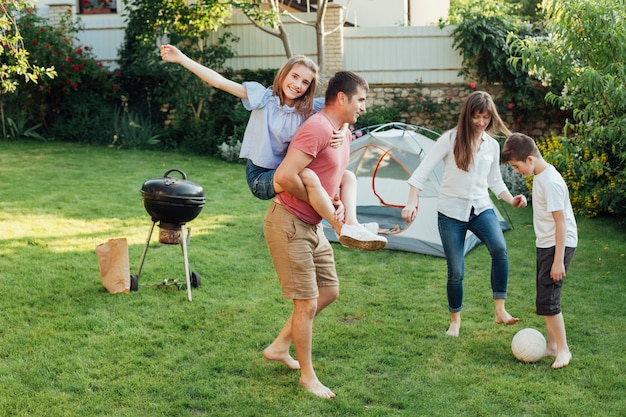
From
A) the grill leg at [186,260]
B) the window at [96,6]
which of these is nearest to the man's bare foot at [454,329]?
the grill leg at [186,260]

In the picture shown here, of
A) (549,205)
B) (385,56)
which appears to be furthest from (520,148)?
(385,56)

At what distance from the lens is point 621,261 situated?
21.5 ft

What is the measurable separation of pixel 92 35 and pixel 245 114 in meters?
3.65

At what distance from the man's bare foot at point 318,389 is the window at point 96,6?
41.5 ft

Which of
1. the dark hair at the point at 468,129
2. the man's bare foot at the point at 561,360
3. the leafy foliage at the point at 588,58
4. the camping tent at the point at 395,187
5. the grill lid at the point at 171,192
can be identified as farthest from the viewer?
the camping tent at the point at 395,187

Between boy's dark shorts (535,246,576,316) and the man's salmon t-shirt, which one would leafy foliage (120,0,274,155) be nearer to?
boy's dark shorts (535,246,576,316)

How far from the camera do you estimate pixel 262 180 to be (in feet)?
11.8

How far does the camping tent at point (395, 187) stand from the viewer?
6965 mm

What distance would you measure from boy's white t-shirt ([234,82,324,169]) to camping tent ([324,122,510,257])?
11.4ft

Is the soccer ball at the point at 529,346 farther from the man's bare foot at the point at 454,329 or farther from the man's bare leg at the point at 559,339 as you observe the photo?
the man's bare foot at the point at 454,329

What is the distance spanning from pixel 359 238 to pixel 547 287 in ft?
4.19

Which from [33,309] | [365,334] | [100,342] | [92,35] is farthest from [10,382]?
[92,35]

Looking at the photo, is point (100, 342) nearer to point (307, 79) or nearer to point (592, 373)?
point (307, 79)

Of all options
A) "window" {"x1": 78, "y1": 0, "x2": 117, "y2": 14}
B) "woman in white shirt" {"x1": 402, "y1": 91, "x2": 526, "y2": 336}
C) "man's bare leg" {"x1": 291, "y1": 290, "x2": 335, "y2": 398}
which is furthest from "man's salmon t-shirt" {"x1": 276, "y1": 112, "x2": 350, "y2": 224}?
"window" {"x1": 78, "y1": 0, "x2": 117, "y2": 14}
